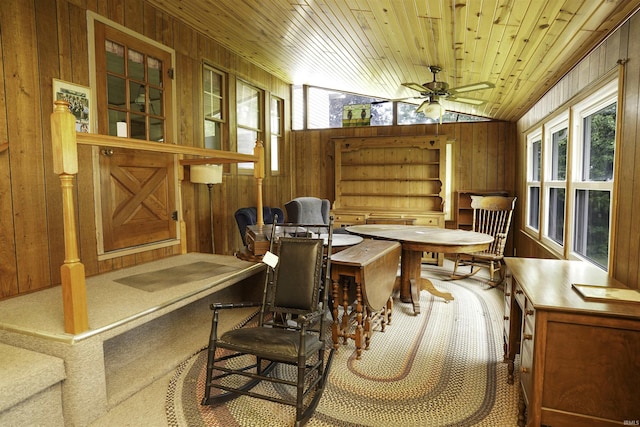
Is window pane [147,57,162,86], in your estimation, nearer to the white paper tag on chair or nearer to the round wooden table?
the white paper tag on chair

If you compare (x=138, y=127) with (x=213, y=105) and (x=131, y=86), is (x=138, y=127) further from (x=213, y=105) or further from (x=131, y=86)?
(x=213, y=105)

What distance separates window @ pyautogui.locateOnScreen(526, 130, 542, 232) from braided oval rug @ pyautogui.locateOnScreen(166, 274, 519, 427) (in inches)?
76.9

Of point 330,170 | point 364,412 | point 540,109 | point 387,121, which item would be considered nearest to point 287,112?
point 330,170

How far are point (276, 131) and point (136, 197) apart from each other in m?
3.05

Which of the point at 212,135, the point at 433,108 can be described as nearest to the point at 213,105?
the point at 212,135

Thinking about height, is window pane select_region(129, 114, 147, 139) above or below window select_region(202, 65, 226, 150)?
below

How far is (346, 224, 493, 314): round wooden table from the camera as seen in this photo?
320cm

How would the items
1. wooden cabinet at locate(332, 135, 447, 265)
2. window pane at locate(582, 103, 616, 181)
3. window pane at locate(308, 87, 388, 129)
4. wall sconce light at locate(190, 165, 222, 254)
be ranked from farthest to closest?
1. window pane at locate(308, 87, 388, 129)
2. wooden cabinet at locate(332, 135, 447, 265)
3. wall sconce light at locate(190, 165, 222, 254)
4. window pane at locate(582, 103, 616, 181)

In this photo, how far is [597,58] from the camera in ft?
7.92

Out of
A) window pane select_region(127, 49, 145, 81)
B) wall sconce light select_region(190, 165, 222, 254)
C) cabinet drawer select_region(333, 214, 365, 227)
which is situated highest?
window pane select_region(127, 49, 145, 81)

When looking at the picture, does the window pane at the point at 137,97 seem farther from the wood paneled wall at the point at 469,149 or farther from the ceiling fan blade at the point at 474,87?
the wood paneled wall at the point at 469,149

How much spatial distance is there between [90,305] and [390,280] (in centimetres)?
201

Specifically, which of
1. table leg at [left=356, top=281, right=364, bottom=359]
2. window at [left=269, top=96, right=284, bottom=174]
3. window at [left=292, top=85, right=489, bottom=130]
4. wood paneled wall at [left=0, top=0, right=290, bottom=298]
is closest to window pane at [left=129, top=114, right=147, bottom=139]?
wood paneled wall at [left=0, top=0, right=290, bottom=298]

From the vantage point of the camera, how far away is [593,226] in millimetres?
2703
